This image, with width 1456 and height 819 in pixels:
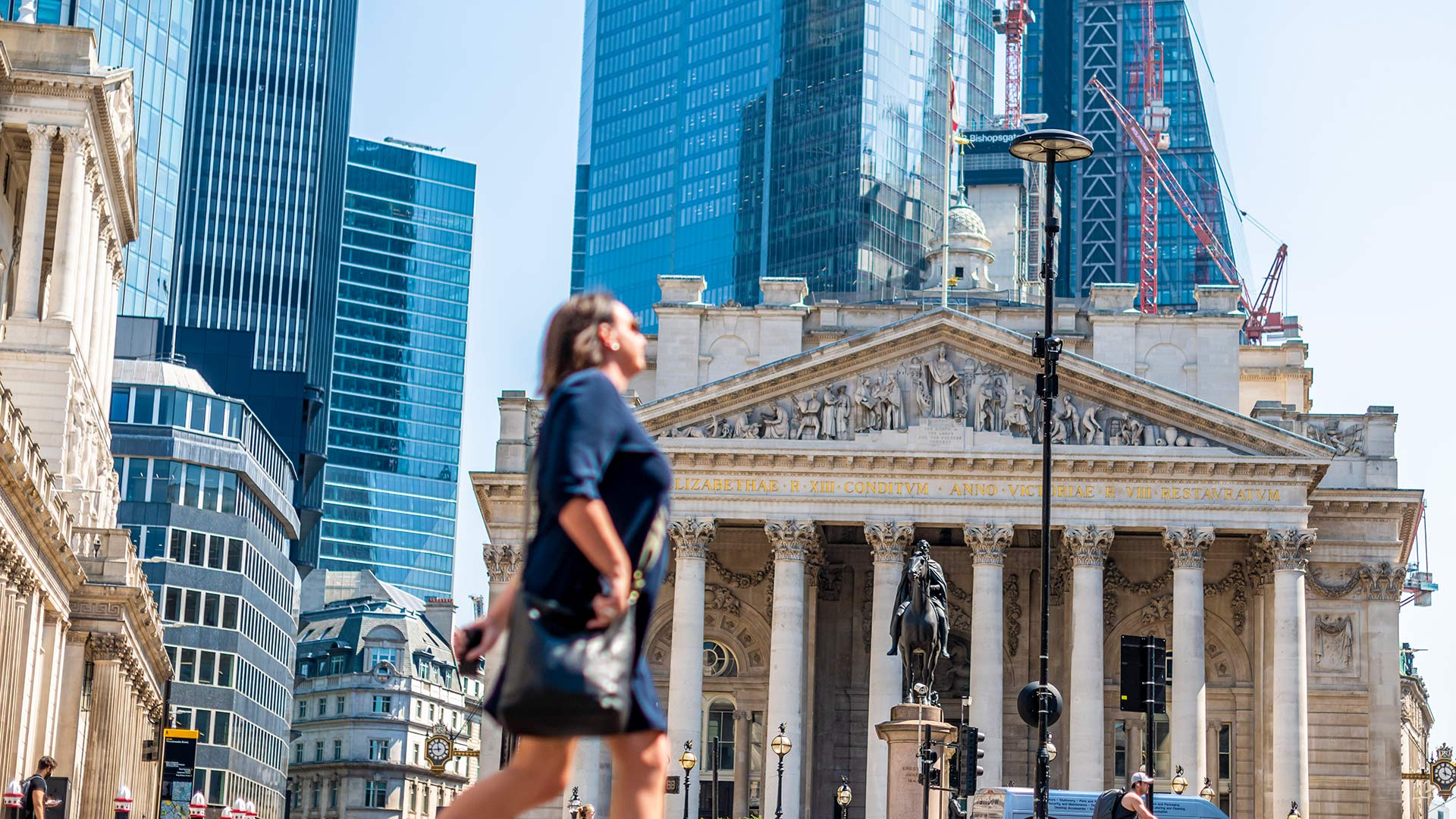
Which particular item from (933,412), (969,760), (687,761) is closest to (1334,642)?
(933,412)

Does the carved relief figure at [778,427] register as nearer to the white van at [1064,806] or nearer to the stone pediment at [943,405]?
the stone pediment at [943,405]

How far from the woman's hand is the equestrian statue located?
→ 38609mm

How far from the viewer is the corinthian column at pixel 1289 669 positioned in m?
69.6

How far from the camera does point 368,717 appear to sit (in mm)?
154750

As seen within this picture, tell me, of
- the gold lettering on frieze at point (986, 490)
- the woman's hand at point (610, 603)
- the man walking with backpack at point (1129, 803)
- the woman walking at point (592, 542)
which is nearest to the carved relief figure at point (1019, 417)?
the gold lettering on frieze at point (986, 490)

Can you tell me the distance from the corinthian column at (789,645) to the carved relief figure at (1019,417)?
22.7 ft

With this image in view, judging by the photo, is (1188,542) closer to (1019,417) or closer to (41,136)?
(1019,417)

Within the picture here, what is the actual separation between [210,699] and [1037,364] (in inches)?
2118

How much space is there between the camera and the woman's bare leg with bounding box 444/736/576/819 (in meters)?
8.66

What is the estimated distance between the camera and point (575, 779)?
71.8 m

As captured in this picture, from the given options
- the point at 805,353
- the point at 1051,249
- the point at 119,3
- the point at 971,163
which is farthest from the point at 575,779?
the point at 971,163

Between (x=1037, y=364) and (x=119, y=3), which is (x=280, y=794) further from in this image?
(x=1037, y=364)

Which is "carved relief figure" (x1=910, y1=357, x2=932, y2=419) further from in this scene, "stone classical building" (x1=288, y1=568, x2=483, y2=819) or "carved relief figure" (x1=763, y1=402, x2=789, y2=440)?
"stone classical building" (x1=288, y1=568, x2=483, y2=819)

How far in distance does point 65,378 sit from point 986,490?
28.2 metres
